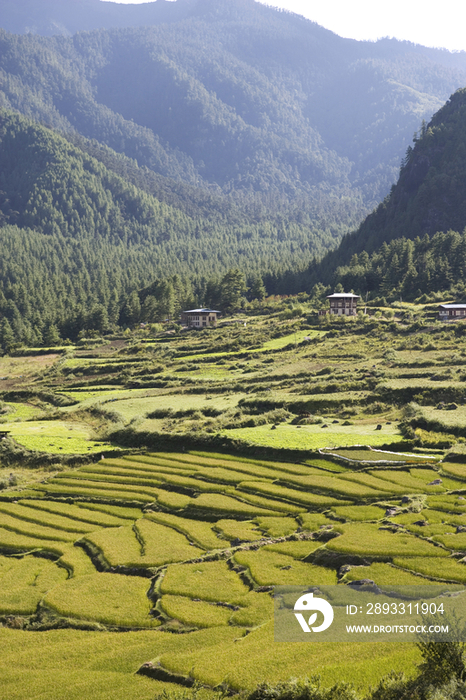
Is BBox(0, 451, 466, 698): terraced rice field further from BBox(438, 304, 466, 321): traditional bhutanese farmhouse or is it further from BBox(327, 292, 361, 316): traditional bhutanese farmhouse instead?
BBox(327, 292, 361, 316): traditional bhutanese farmhouse

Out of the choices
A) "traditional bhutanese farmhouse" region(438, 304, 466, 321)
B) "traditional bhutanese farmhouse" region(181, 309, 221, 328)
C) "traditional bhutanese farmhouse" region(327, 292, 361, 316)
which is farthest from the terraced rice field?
"traditional bhutanese farmhouse" region(181, 309, 221, 328)

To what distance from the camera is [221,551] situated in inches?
1651

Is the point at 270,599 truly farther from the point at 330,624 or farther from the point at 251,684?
the point at 251,684

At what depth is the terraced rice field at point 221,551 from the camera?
30.1 m

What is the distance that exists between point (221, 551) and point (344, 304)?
136687mm

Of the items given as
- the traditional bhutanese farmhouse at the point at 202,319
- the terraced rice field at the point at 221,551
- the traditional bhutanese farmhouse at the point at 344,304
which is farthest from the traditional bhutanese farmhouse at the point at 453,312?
the terraced rice field at the point at 221,551

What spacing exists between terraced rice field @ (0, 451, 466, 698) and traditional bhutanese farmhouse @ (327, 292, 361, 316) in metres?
114

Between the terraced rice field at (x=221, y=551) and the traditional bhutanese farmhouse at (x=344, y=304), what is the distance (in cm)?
11445

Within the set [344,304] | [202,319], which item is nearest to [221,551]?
[344,304]

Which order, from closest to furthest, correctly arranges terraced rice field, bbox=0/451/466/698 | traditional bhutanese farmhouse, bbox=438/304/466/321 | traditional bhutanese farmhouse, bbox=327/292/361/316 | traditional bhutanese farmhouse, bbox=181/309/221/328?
1. terraced rice field, bbox=0/451/466/698
2. traditional bhutanese farmhouse, bbox=438/304/466/321
3. traditional bhutanese farmhouse, bbox=327/292/361/316
4. traditional bhutanese farmhouse, bbox=181/309/221/328

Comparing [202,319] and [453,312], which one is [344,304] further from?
[202,319]

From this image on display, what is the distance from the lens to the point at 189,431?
75562 mm

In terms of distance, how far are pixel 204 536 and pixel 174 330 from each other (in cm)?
15136

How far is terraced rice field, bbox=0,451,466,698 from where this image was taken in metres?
30.1
